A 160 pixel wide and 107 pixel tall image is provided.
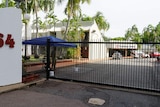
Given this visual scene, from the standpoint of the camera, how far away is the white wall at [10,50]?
855 cm

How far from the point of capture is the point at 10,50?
8.88m

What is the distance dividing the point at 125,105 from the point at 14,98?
3.82 m

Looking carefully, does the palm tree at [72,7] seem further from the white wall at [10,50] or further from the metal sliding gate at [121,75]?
the white wall at [10,50]

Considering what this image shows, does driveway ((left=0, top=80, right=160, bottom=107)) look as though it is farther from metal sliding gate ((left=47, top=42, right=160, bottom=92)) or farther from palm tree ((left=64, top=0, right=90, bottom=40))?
palm tree ((left=64, top=0, right=90, bottom=40))

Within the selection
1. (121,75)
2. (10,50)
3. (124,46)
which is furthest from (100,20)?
(10,50)

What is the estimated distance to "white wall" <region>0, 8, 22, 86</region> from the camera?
8.55m

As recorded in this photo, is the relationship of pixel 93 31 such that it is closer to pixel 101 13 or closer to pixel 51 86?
pixel 101 13

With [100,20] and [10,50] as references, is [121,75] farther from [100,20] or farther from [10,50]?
[100,20]

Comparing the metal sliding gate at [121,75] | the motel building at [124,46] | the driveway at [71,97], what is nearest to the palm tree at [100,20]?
the motel building at [124,46]

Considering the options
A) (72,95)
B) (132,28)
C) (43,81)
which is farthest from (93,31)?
(132,28)

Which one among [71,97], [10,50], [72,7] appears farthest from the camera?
[72,7]

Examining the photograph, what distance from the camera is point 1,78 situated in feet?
27.9

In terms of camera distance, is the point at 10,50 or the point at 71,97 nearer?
the point at 71,97

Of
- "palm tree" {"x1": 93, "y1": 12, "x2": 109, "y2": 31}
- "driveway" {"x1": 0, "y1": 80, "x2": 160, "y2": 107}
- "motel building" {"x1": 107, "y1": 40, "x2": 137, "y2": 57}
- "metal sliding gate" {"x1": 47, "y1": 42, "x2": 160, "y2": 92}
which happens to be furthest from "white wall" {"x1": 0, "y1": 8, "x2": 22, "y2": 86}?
"palm tree" {"x1": 93, "y1": 12, "x2": 109, "y2": 31}
